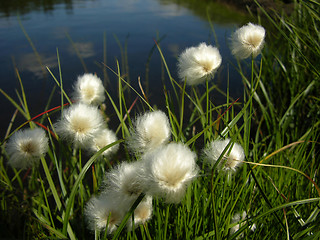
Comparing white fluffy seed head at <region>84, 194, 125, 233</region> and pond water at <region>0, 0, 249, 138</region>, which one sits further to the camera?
pond water at <region>0, 0, 249, 138</region>

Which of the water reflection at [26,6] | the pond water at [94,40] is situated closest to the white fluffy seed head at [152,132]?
the pond water at [94,40]

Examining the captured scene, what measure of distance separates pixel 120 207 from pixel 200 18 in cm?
636

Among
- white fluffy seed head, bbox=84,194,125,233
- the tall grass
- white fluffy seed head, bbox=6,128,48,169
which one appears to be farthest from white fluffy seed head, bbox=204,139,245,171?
white fluffy seed head, bbox=6,128,48,169

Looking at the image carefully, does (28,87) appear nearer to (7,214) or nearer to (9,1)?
(7,214)

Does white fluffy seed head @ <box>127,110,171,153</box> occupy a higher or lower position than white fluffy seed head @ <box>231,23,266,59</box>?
lower

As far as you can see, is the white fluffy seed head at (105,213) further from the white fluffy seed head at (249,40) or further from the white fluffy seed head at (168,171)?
the white fluffy seed head at (249,40)

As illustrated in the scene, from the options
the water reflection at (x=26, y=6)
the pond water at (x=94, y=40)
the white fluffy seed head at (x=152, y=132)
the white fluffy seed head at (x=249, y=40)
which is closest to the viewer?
the white fluffy seed head at (x=152, y=132)

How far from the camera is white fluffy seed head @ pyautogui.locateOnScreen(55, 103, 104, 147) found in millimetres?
802

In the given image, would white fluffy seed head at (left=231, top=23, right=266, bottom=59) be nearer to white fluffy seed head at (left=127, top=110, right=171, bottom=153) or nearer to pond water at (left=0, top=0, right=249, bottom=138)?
white fluffy seed head at (left=127, top=110, right=171, bottom=153)

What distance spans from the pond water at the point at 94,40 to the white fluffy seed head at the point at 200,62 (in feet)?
2.72

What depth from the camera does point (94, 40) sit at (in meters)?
4.56

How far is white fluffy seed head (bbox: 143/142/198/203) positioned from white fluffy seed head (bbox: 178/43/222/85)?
39cm

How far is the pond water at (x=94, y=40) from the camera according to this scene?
3240 mm

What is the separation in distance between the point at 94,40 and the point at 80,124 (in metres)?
4.07
